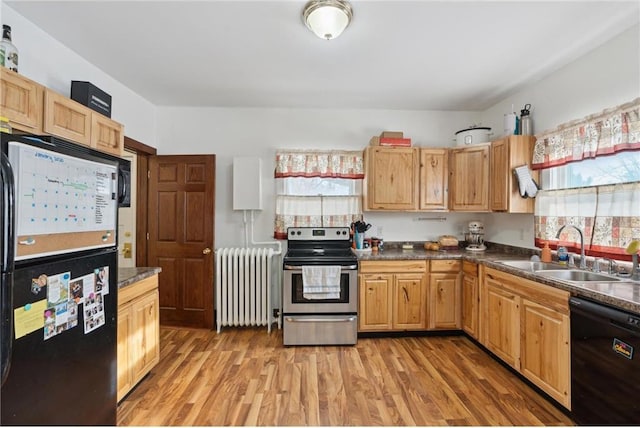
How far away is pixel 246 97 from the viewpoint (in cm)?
317

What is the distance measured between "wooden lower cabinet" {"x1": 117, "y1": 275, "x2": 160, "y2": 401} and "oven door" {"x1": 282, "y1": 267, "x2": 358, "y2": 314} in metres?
1.16

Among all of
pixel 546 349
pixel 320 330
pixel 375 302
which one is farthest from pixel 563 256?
pixel 320 330

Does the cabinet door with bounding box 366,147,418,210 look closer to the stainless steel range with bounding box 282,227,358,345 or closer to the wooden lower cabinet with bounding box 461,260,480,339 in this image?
the stainless steel range with bounding box 282,227,358,345

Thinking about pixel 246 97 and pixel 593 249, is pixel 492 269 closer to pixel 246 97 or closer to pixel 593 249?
pixel 593 249

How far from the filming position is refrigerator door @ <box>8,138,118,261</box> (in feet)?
3.48

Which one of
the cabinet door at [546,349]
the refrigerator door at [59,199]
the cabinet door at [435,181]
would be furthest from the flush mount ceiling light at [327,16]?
the cabinet door at [546,349]

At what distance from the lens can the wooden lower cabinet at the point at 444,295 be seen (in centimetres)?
304

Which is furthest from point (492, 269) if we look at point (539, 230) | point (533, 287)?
point (539, 230)

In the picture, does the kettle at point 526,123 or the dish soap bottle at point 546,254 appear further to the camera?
the kettle at point 526,123

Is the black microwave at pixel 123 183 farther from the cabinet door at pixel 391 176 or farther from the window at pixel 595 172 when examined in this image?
the window at pixel 595 172

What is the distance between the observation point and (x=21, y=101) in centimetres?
149

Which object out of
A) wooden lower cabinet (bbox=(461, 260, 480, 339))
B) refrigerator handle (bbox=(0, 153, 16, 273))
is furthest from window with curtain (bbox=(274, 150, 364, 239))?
refrigerator handle (bbox=(0, 153, 16, 273))

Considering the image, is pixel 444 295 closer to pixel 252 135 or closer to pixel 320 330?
pixel 320 330

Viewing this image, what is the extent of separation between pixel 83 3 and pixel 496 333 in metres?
3.90
